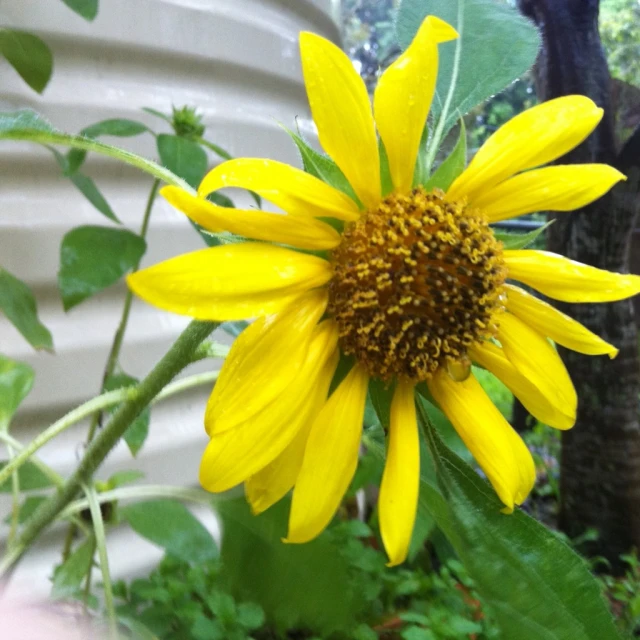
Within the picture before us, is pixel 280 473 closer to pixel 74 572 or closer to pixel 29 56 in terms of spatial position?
pixel 74 572

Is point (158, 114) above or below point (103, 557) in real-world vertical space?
above

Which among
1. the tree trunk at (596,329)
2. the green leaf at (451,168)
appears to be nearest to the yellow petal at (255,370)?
the green leaf at (451,168)

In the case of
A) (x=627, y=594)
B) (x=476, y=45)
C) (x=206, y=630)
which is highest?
(x=476, y=45)

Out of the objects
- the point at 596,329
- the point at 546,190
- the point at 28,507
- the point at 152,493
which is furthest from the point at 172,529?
the point at 596,329

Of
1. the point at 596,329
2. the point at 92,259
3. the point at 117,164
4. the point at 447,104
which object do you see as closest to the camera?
the point at 447,104

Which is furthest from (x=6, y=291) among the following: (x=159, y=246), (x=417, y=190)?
(x=417, y=190)

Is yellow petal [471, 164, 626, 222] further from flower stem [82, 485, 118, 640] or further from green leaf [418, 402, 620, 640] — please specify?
flower stem [82, 485, 118, 640]
